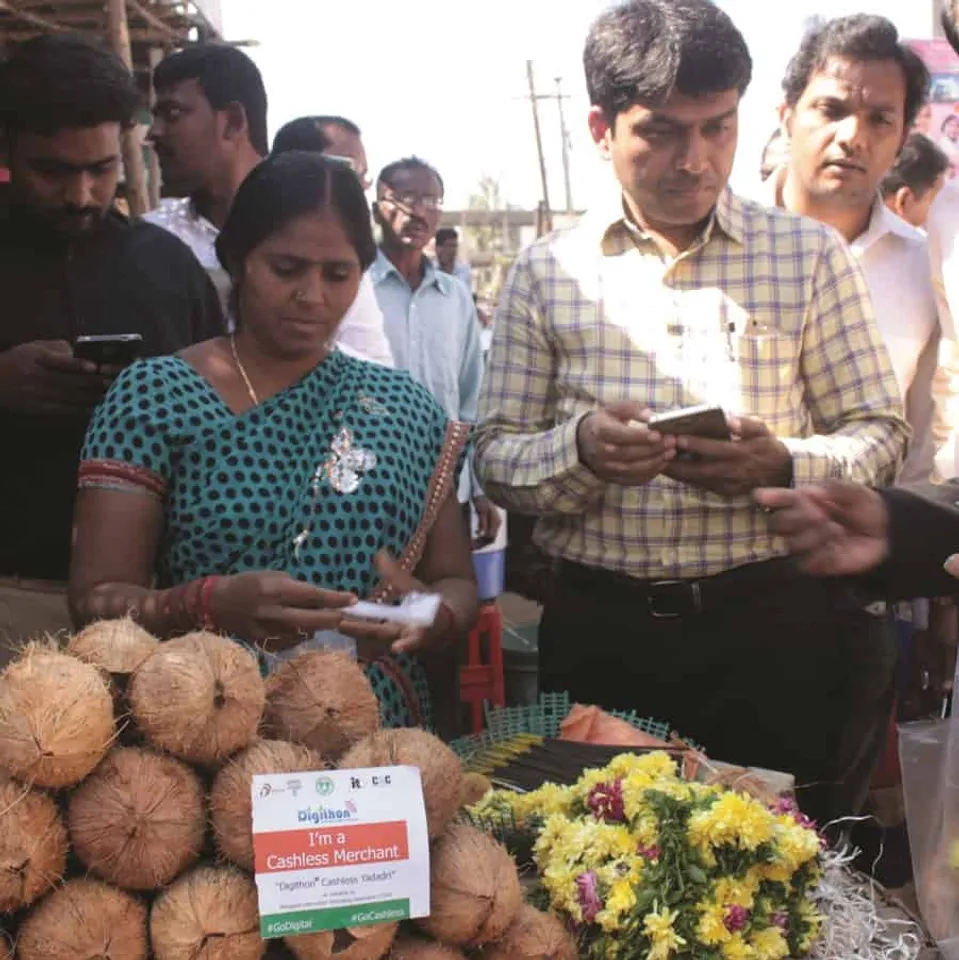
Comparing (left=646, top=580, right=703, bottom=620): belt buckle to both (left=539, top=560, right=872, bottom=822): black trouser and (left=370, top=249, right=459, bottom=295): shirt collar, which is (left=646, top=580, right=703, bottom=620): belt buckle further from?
(left=370, top=249, right=459, bottom=295): shirt collar

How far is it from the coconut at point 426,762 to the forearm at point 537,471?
34.3 inches

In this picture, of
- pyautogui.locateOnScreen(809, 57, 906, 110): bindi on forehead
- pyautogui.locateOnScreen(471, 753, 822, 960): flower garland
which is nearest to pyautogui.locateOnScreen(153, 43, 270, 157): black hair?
pyautogui.locateOnScreen(809, 57, 906, 110): bindi on forehead

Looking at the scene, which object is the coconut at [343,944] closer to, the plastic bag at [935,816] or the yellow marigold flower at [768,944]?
the yellow marigold flower at [768,944]

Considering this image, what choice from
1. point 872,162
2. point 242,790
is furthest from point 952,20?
point 242,790

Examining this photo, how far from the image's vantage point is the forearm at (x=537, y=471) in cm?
216

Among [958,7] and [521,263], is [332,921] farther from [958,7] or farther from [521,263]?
[958,7]

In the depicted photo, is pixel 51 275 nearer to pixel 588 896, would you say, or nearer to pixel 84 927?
pixel 84 927

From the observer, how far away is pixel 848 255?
2.30m

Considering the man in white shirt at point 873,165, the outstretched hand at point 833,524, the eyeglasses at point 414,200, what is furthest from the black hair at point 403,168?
the outstretched hand at point 833,524

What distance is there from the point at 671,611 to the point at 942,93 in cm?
389

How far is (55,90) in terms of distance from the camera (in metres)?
2.32

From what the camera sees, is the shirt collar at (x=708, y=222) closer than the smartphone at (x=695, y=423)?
No

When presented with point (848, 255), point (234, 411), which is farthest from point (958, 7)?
point (234, 411)

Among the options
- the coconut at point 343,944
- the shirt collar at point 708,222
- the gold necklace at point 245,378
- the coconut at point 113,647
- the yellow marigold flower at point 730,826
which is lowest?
the yellow marigold flower at point 730,826
